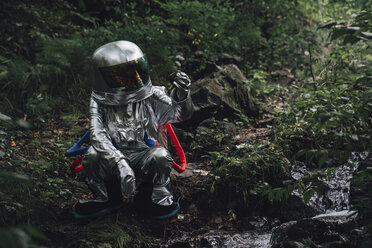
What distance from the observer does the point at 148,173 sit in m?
3.22

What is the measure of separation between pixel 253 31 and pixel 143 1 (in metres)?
2.06

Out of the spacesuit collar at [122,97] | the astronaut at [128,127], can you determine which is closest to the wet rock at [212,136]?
the astronaut at [128,127]

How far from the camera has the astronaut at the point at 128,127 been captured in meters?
3.18

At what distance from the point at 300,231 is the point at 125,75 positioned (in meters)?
1.80

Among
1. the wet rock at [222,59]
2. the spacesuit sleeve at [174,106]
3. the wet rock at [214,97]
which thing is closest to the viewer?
the spacesuit sleeve at [174,106]

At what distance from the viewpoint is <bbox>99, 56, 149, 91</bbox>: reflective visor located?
320 cm

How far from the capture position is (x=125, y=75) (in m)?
3.21

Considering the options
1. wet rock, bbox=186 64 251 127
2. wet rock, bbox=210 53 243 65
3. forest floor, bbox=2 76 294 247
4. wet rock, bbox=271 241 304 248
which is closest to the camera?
wet rock, bbox=271 241 304 248

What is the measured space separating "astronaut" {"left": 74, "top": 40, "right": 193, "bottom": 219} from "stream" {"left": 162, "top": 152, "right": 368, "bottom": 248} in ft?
1.15

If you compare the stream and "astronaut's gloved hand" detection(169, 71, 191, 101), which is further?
"astronaut's gloved hand" detection(169, 71, 191, 101)

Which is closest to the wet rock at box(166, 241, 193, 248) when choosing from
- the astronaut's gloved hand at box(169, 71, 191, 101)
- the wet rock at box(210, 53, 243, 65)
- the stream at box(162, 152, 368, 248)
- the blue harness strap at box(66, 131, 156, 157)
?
the stream at box(162, 152, 368, 248)

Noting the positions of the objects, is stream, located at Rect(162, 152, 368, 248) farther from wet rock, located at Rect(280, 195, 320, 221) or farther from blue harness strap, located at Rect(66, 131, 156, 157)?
blue harness strap, located at Rect(66, 131, 156, 157)

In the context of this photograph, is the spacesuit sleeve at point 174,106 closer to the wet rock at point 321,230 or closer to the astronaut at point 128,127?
the astronaut at point 128,127

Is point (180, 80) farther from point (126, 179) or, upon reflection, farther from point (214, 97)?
point (214, 97)
